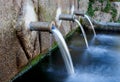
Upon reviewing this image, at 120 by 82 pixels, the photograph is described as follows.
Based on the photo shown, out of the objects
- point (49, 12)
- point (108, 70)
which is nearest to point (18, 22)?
point (49, 12)

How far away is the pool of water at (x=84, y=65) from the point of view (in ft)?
12.9

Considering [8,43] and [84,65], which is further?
[84,65]

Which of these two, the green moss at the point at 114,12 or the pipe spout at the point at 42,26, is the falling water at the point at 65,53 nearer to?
the pipe spout at the point at 42,26

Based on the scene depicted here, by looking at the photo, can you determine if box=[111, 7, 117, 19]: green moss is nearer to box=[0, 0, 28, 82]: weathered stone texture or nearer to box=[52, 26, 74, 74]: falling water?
box=[52, 26, 74, 74]: falling water

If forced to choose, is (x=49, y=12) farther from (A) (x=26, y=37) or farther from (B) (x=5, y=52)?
(B) (x=5, y=52)

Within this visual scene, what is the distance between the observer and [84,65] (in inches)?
178

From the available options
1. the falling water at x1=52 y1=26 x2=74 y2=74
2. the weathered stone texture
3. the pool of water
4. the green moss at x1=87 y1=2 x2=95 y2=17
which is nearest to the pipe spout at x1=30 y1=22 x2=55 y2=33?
the falling water at x1=52 y1=26 x2=74 y2=74

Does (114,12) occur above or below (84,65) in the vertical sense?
below

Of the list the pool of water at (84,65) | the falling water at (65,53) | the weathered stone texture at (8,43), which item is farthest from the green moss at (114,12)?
the weathered stone texture at (8,43)

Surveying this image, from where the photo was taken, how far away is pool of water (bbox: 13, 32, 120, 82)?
12.9 ft

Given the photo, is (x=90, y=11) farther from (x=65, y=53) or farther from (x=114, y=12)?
(x=65, y=53)

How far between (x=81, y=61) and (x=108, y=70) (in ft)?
2.01

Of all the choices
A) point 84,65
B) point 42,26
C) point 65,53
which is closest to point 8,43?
point 42,26

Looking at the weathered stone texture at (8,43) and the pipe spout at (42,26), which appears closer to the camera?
the weathered stone texture at (8,43)
